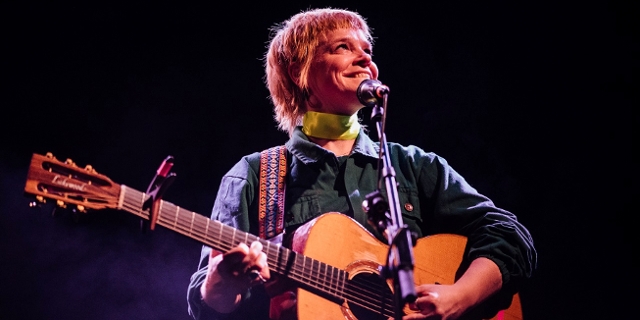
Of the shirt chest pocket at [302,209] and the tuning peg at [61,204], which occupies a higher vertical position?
the shirt chest pocket at [302,209]

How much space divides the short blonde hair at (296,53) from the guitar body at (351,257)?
1.17 m

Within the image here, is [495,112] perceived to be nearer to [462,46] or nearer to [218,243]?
[462,46]

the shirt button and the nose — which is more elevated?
the nose

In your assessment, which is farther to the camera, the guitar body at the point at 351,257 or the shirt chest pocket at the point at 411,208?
the shirt chest pocket at the point at 411,208

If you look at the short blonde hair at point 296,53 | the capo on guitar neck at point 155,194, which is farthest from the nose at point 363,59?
the capo on guitar neck at point 155,194

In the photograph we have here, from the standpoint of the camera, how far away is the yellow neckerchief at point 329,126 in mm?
3139

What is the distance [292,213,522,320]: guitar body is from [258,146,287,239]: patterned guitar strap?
27 cm

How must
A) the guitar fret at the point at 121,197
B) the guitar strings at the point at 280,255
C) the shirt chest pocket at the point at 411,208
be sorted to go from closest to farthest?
the guitar fret at the point at 121,197, the guitar strings at the point at 280,255, the shirt chest pocket at the point at 411,208

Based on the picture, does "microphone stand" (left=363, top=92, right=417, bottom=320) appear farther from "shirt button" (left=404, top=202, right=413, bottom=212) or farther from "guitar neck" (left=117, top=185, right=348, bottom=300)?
"shirt button" (left=404, top=202, right=413, bottom=212)

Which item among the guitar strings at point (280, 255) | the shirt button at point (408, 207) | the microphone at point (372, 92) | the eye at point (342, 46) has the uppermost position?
the eye at point (342, 46)

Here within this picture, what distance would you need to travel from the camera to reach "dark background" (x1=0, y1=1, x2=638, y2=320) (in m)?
3.63

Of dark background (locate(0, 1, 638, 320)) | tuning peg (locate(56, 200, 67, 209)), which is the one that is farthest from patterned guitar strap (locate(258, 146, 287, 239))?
dark background (locate(0, 1, 638, 320))

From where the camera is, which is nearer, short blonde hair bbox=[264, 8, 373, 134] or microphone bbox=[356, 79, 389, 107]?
microphone bbox=[356, 79, 389, 107]

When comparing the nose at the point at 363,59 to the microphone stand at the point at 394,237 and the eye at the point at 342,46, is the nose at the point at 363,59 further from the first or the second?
the microphone stand at the point at 394,237
